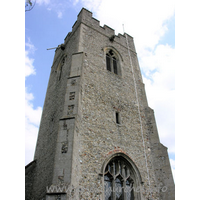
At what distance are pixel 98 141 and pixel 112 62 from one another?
243 inches

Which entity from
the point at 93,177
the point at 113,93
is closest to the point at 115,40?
the point at 113,93

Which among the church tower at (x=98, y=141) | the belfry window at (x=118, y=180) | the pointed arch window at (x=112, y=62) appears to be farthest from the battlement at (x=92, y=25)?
the belfry window at (x=118, y=180)

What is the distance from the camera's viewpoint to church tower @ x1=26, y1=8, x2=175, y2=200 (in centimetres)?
640

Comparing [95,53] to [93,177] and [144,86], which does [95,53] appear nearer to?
[144,86]

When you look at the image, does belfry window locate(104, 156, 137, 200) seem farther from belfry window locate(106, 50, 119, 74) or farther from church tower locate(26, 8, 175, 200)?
belfry window locate(106, 50, 119, 74)

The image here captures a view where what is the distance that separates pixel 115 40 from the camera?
1403 cm

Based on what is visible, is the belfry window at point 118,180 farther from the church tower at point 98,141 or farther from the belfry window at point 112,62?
the belfry window at point 112,62

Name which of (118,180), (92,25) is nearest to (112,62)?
(92,25)

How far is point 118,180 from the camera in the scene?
7.80 metres

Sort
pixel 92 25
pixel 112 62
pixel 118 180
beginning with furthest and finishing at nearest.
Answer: pixel 92 25, pixel 112 62, pixel 118 180

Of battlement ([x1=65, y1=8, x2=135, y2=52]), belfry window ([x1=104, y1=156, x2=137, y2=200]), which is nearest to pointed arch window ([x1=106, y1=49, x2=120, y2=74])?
battlement ([x1=65, y1=8, x2=135, y2=52])

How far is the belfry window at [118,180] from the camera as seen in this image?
7.30 meters

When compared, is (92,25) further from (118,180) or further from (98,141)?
(118,180)

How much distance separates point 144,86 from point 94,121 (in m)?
5.43
